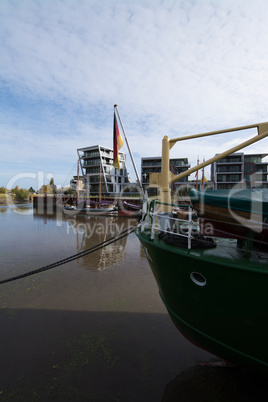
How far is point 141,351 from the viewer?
4523mm

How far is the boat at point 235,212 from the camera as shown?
315 centimetres

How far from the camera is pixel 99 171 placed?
61250 mm

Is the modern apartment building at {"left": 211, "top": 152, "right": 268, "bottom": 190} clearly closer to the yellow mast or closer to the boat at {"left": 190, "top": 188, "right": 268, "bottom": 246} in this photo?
the yellow mast

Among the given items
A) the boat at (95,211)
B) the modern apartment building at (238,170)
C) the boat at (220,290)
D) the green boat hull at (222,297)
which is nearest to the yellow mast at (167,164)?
the boat at (220,290)

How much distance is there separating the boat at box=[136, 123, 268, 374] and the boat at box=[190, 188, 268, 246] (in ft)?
0.12

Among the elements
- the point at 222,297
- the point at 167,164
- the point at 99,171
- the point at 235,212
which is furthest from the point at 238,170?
the point at 222,297

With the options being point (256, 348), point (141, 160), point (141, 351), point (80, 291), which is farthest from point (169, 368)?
point (141, 160)

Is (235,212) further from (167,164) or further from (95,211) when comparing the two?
(95,211)

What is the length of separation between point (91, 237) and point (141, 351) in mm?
12973

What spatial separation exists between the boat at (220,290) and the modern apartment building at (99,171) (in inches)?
2161

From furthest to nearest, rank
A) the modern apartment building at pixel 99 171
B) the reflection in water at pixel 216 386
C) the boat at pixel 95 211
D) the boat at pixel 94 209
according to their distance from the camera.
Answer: the modern apartment building at pixel 99 171, the boat at pixel 94 209, the boat at pixel 95 211, the reflection in water at pixel 216 386

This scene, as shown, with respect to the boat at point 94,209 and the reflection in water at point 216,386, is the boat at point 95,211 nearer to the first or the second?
the boat at point 94,209

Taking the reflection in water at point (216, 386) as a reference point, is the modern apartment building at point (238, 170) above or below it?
above

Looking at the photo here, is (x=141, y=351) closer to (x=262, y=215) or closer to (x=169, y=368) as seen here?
(x=169, y=368)
